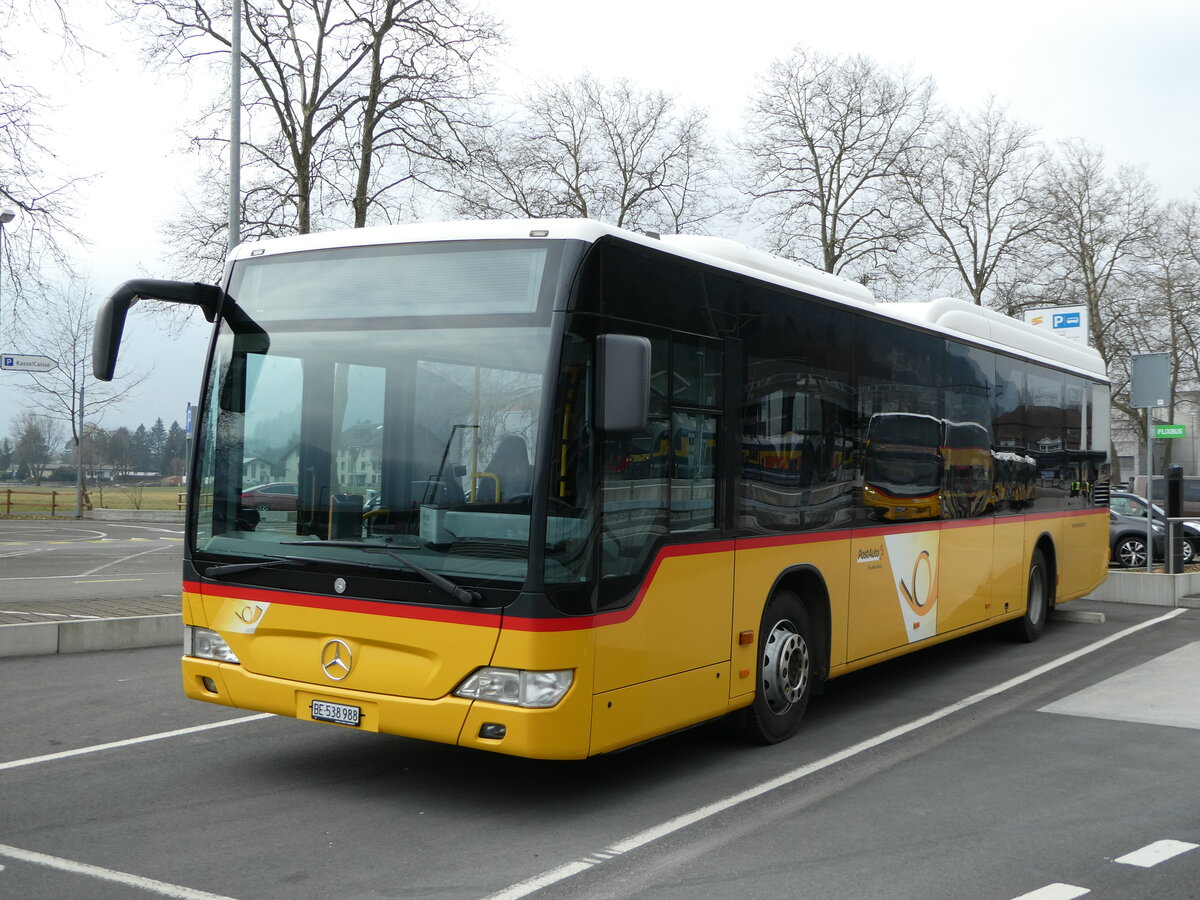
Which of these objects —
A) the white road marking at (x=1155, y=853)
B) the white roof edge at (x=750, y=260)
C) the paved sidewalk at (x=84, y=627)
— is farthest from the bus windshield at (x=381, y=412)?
the paved sidewalk at (x=84, y=627)

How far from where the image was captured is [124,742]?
727 cm

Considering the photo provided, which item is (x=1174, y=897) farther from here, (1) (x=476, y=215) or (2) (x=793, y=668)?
(1) (x=476, y=215)

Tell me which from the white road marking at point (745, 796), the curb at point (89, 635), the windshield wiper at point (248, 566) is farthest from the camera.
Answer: the curb at point (89, 635)

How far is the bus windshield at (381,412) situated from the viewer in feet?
18.5

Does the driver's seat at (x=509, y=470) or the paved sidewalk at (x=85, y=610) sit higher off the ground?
the driver's seat at (x=509, y=470)

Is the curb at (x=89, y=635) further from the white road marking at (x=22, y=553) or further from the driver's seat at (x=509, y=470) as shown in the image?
the white road marking at (x=22, y=553)

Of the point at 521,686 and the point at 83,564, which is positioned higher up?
the point at 521,686

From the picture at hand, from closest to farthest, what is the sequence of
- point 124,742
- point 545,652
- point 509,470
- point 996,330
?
point 545,652
point 509,470
point 124,742
point 996,330

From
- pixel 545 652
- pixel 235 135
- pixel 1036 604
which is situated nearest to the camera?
pixel 545 652

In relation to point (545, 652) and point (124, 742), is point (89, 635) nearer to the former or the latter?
point (124, 742)

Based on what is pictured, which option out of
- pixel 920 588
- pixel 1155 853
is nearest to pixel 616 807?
pixel 1155 853

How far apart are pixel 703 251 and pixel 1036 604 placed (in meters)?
6.83

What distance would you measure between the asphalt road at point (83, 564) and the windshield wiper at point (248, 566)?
7.02 meters

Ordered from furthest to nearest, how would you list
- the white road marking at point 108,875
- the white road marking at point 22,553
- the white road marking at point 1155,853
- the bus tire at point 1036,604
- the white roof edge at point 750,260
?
the white road marking at point 22,553 < the bus tire at point 1036,604 < the white roof edge at point 750,260 < the white road marking at point 1155,853 < the white road marking at point 108,875
